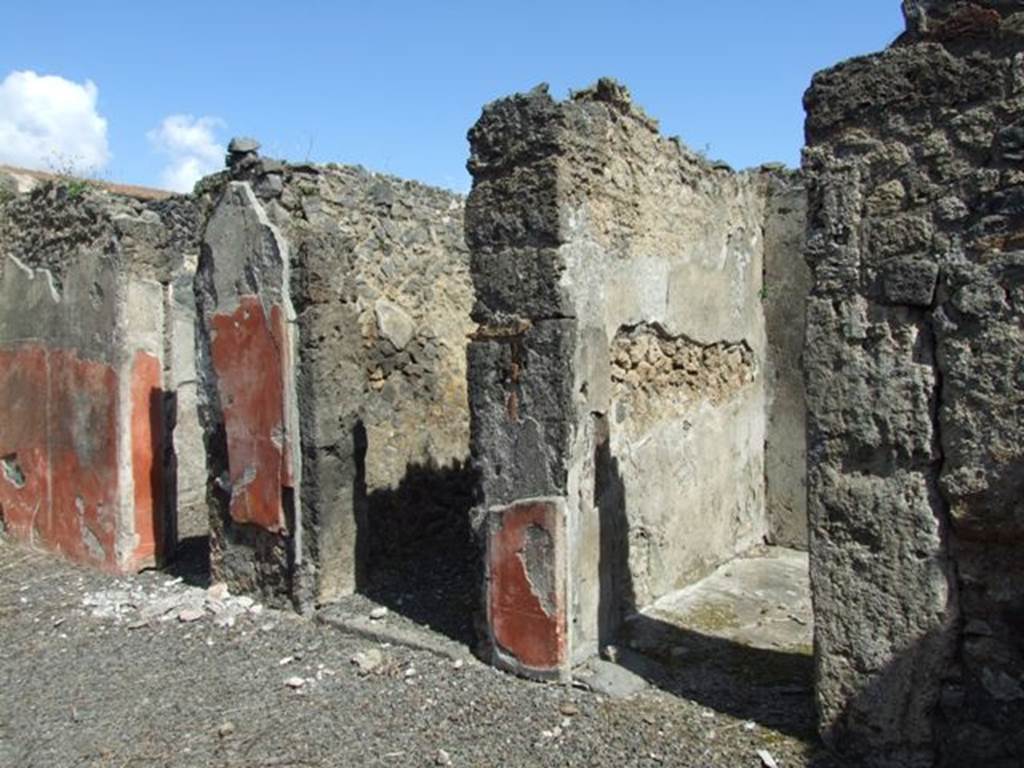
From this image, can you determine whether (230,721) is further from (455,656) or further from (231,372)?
(231,372)

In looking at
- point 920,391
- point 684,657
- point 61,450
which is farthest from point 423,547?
point 920,391

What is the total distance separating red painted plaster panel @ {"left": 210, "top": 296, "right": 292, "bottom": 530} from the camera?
15.8 feet

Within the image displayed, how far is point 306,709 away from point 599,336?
191cm

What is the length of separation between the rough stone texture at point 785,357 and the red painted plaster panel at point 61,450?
4.06m

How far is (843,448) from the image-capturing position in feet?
9.78

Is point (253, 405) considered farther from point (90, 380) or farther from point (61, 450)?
point (61, 450)

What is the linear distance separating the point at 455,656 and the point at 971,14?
9.99 ft

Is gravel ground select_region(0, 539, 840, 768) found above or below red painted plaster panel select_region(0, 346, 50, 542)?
below

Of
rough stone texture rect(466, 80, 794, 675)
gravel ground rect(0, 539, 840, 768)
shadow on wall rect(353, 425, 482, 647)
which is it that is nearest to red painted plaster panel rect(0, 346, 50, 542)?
gravel ground rect(0, 539, 840, 768)

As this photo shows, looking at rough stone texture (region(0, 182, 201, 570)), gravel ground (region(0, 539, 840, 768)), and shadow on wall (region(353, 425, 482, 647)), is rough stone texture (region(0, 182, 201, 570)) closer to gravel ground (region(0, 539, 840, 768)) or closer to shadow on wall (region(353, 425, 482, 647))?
gravel ground (region(0, 539, 840, 768))

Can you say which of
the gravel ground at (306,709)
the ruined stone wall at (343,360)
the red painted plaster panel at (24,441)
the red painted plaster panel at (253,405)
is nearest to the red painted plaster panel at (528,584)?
the gravel ground at (306,709)

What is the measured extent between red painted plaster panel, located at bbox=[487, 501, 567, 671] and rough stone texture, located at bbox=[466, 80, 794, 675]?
61mm

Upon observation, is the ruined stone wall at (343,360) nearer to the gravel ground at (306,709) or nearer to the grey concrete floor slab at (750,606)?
the gravel ground at (306,709)

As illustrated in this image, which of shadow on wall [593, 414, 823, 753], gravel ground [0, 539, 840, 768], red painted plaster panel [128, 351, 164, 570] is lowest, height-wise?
gravel ground [0, 539, 840, 768]
